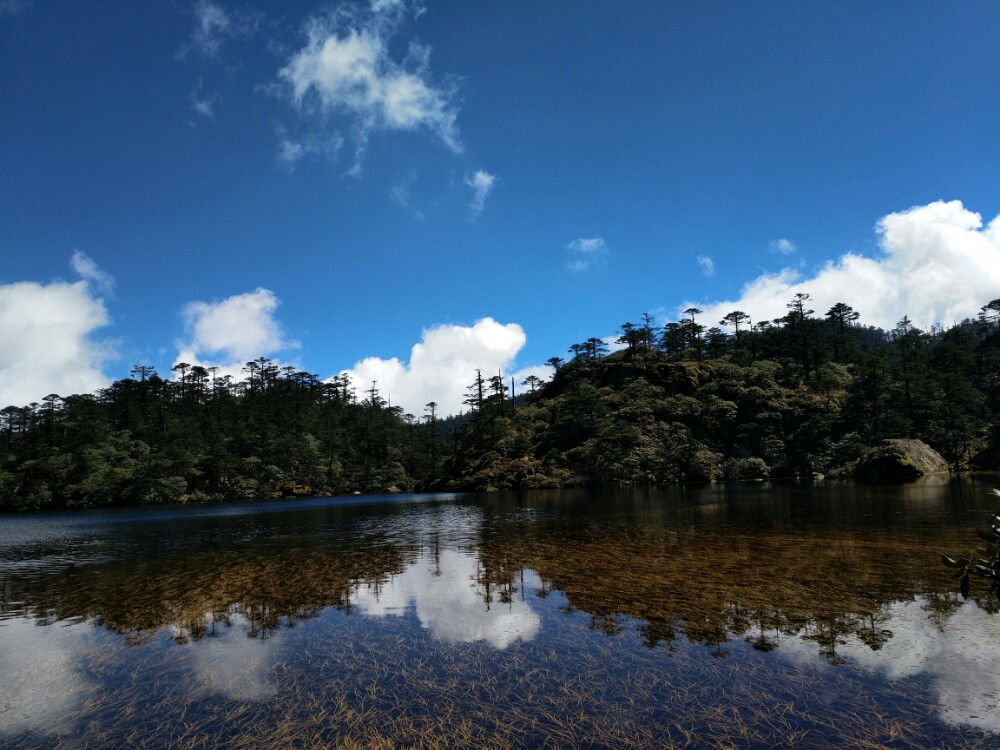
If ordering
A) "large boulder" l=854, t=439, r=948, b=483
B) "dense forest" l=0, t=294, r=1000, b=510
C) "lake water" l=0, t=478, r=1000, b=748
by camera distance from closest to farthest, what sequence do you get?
"lake water" l=0, t=478, r=1000, b=748, "large boulder" l=854, t=439, r=948, b=483, "dense forest" l=0, t=294, r=1000, b=510

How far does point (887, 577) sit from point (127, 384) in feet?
558

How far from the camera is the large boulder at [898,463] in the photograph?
225ft

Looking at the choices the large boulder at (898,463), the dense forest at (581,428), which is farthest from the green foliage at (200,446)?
the large boulder at (898,463)

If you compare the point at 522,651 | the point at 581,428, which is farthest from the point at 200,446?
the point at 522,651

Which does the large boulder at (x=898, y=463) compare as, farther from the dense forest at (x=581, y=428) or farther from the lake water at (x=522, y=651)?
the lake water at (x=522, y=651)

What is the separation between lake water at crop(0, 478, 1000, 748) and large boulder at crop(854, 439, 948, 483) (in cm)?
5583

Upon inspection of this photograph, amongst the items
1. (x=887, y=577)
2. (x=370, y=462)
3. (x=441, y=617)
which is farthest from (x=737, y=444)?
(x=441, y=617)

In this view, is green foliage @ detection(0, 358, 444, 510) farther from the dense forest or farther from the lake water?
the lake water

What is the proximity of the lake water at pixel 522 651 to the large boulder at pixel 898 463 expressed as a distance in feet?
183

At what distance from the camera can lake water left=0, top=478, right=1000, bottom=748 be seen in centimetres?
755

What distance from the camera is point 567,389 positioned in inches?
5433

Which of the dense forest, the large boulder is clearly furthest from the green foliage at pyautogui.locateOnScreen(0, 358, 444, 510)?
the large boulder

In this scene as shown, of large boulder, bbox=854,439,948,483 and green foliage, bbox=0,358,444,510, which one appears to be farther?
green foliage, bbox=0,358,444,510

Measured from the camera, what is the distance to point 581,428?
112438mm
